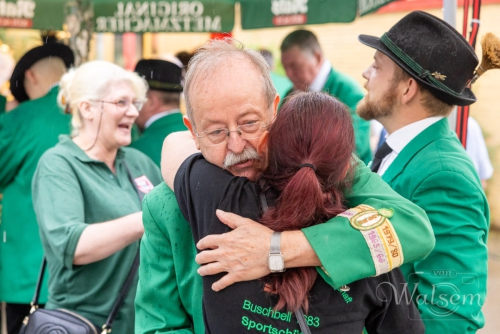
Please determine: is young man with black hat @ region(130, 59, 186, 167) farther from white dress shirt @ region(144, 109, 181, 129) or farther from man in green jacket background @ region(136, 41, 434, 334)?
man in green jacket background @ region(136, 41, 434, 334)

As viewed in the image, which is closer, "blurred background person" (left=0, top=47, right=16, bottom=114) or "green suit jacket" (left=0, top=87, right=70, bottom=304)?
"green suit jacket" (left=0, top=87, right=70, bottom=304)

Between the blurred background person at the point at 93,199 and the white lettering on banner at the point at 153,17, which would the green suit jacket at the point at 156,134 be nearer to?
the blurred background person at the point at 93,199

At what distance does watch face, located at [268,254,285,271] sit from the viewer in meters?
1.36

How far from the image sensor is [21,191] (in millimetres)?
3828

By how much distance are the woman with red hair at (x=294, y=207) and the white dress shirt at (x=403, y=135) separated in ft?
3.35

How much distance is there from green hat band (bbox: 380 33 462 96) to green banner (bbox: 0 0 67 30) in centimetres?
359

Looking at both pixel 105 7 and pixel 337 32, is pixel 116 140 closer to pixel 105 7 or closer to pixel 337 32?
pixel 105 7

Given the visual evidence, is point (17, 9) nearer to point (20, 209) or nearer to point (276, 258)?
point (20, 209)

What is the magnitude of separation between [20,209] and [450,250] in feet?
9.34

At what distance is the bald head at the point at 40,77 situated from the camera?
4285mm

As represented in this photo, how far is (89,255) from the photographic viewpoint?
2.69 metres

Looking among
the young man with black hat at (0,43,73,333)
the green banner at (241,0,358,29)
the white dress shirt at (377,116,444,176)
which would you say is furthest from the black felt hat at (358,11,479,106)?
the green banner at (241,0,358,29)

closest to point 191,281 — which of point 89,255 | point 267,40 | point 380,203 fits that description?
point 380,203

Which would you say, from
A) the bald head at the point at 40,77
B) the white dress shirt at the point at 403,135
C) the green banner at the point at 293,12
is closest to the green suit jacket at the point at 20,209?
the bald head at the point at 40,77
